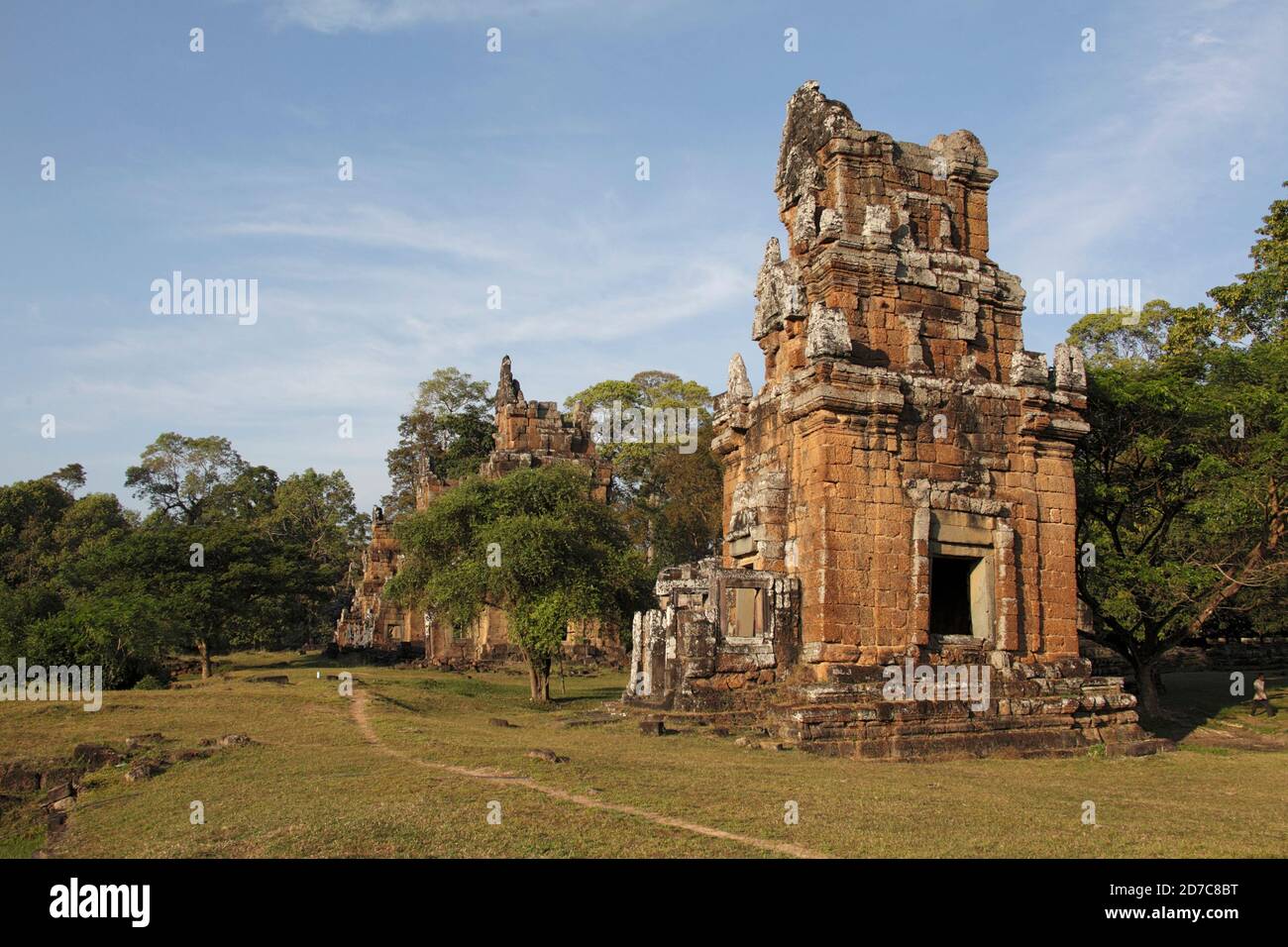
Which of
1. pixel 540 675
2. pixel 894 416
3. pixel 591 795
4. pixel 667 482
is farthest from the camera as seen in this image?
pixel 667 482

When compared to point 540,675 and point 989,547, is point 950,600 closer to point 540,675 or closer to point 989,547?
point 989,547

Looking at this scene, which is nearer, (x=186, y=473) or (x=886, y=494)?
(x=886, y=494)

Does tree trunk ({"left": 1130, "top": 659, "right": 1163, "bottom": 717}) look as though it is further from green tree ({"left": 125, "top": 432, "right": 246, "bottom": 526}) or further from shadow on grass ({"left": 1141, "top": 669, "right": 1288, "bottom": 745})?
green tree ({"left": 125, "top": 432, "right": 246, "bottom": 526})

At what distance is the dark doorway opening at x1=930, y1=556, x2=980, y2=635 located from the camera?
16.7 m

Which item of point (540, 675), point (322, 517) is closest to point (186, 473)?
point (322, 517)

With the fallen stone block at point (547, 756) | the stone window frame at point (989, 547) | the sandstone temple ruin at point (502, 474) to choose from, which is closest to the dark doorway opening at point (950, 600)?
the stone window frame at point (989, 547)

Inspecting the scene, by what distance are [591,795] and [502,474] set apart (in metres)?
25.9

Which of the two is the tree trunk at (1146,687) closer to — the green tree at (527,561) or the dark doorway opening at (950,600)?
the dark doorway opening at (950,600)

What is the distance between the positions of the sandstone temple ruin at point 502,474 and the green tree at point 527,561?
3147 mm

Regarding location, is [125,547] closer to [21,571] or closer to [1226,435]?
[21,571]

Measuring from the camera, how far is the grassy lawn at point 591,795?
6.82 meters

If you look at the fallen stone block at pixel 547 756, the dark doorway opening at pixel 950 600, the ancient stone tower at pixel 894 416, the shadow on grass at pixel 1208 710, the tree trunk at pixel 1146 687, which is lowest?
the shadow on grass at pixel 1208 710

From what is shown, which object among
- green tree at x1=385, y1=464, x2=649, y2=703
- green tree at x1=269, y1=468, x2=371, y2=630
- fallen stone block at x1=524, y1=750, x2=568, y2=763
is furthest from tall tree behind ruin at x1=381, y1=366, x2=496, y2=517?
fallen stone block at x1=524, y1=750, x2=568, y2=763

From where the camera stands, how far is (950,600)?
16.9m
